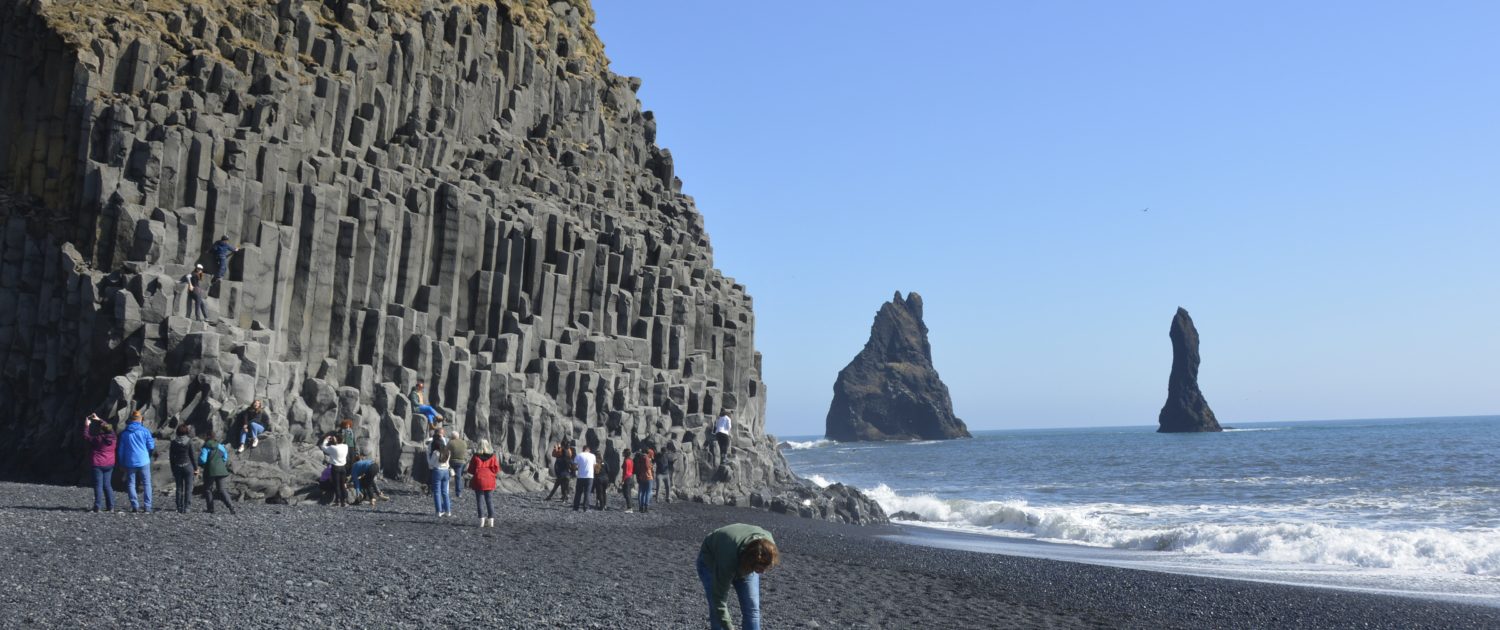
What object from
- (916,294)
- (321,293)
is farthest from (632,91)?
(916,294)

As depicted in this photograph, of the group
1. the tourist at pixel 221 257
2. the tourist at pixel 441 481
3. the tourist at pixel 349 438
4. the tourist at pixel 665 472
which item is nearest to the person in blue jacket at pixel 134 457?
the tourist at pixel 349 438

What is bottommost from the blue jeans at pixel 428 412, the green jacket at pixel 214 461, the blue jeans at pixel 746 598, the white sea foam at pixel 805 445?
the blue jeans at pixel 746 598

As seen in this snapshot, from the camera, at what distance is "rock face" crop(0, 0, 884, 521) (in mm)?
24266

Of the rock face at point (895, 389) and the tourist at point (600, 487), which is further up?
the rock face at point (895, 389)

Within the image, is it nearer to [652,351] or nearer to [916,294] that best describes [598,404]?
[652,351]

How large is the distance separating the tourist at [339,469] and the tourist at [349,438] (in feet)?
0.72

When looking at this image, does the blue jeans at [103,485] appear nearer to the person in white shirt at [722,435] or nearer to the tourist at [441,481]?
the tourist at [441,481]

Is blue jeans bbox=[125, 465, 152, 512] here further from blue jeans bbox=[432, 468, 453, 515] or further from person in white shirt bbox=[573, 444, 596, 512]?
person in white shirt bbox=[573, 444, 596, 512]

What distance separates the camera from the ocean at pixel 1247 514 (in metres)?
24.7

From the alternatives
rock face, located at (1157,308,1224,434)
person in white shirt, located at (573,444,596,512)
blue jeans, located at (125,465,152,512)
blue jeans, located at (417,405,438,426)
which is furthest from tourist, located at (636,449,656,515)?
rock face, located at (1157,308,1224,434)

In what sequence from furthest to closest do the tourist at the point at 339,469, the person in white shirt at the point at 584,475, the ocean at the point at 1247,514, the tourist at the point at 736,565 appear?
the person in white shirt at the point at 584,475 → the ocean at the point at 1247,514 → the tourist at the point at 339,469 → the tourist at the point at 736,565

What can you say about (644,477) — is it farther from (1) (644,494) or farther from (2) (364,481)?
(2) (364,481)

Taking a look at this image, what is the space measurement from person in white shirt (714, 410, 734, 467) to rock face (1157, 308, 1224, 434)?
410 ft

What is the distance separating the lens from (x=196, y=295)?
2414 centimetres
